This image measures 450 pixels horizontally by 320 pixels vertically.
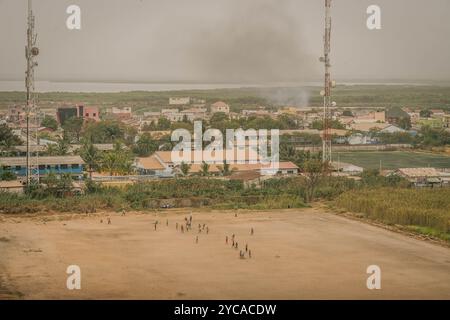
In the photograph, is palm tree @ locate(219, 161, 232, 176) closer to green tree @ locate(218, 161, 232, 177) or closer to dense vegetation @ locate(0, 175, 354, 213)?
green tree @ locate(218, 161, 232, 177)

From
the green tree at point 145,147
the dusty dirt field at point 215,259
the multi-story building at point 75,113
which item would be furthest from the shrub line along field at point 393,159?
the multi-story building at point 75,113

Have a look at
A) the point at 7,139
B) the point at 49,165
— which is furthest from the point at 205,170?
the point at 7,139

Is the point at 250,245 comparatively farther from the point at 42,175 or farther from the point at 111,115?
the point at 111,115

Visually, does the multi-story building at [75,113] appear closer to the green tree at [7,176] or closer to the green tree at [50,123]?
the green tree at [50,123]

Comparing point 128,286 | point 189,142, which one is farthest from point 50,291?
point 189,142

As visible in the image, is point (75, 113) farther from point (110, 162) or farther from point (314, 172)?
point (314, 172)
